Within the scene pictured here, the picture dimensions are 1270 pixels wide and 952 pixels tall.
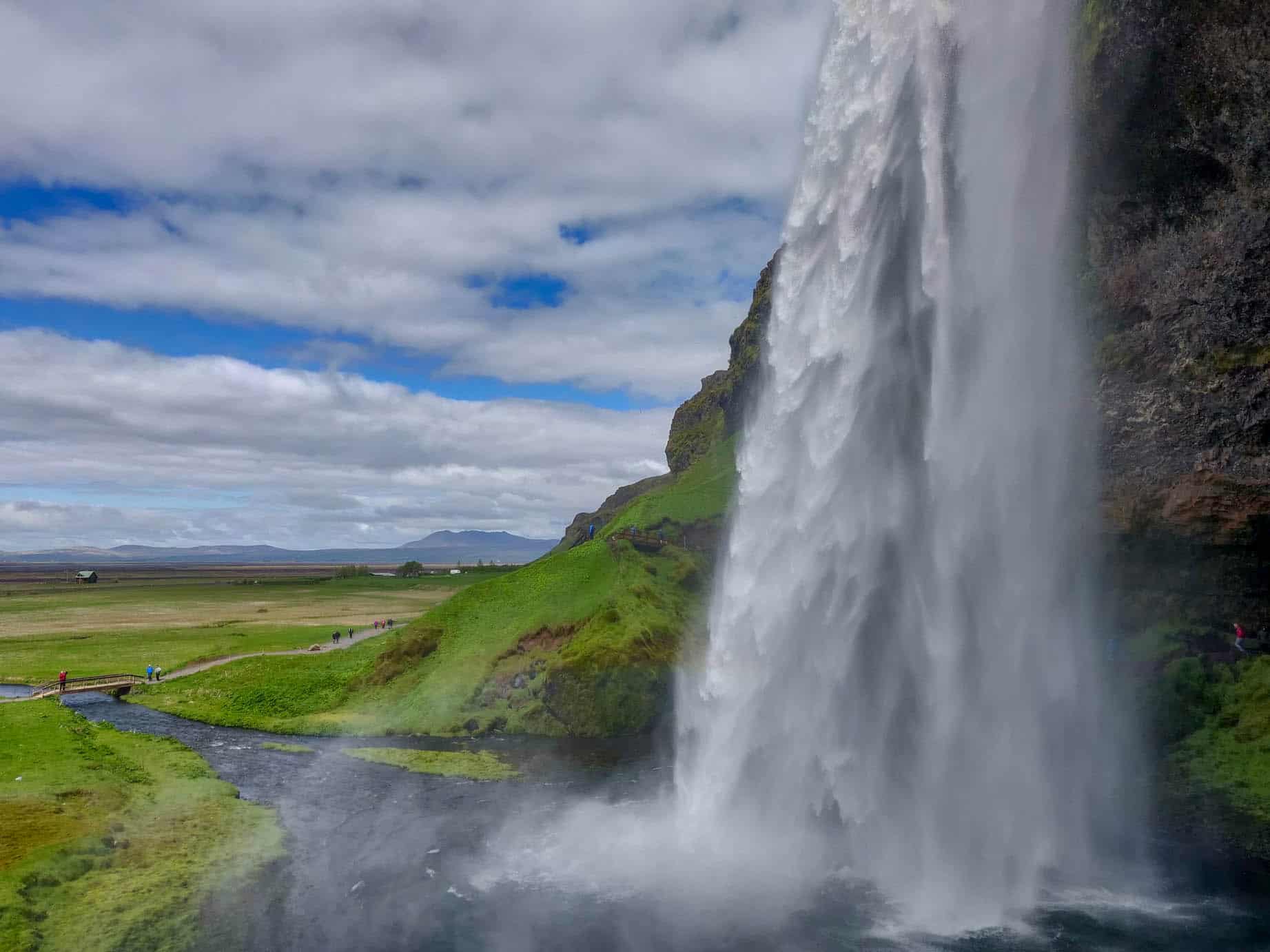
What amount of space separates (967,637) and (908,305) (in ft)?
36.9

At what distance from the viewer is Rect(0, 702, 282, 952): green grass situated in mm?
19969

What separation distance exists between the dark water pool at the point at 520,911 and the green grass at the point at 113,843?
4.24ft

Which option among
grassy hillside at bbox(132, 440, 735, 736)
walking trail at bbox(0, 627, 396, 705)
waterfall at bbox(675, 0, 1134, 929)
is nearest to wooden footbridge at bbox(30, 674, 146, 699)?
grassy hillside at bbox(132, 440, 735, 736)

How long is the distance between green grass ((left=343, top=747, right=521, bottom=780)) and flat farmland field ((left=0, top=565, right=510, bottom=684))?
121 feet

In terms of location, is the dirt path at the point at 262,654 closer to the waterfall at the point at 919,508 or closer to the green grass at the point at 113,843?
the green grass at the point at 113,843

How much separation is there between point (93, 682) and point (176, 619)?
60.4 metres

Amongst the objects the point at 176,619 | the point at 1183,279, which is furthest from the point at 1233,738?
the point at 176,619

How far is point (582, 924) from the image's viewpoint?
20391mm

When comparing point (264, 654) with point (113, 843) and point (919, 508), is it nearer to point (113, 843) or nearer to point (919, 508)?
point (113, 843)

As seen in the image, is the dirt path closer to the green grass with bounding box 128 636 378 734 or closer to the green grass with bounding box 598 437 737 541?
the green grass with bounding box 128 636 378 734

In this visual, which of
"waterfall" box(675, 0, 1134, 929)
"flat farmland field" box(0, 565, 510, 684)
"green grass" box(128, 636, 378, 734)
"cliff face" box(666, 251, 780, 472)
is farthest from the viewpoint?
"cliff face" box(666, 251, 780, 472)

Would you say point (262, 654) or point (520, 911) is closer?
point (520, 911)

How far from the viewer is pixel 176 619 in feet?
375

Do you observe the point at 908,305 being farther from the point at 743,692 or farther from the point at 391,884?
the point at 391,884
